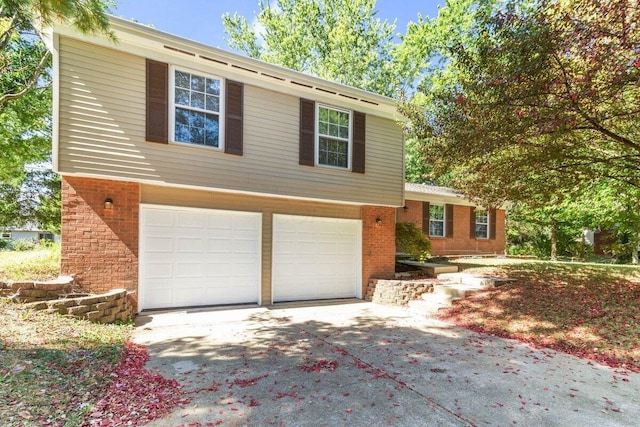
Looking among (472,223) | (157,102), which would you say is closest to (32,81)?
(157,102)

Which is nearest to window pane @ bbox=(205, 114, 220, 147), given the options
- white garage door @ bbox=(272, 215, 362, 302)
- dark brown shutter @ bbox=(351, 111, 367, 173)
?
white garage door @ bbox=(272, 215, 362, 302)

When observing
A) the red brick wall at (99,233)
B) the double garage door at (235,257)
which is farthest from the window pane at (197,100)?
the double garage door at (235,257)

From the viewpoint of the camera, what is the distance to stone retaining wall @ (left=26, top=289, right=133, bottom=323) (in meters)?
5.12

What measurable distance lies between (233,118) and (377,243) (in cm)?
505

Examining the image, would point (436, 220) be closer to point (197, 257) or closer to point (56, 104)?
point (197, 257)

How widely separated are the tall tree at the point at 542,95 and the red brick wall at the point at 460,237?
6.67 m

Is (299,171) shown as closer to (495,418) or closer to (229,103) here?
(229,103)

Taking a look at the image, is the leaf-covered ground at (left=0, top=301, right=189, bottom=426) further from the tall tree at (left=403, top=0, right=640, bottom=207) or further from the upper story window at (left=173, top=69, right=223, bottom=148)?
the tall tree at (left=403, top=0, right=640, bottom=207)

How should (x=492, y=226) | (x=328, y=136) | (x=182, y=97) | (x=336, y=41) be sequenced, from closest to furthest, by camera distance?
(x=182, y=97) < (x=328, y=136) < (x=492, y=226) < (x=336, y=41)

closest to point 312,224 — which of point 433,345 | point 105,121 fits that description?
point 433,345

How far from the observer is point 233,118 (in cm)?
710

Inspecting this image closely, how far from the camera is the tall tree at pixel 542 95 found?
471cm

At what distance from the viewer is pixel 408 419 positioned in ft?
9.84

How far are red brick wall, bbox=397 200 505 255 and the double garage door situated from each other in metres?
5.61
